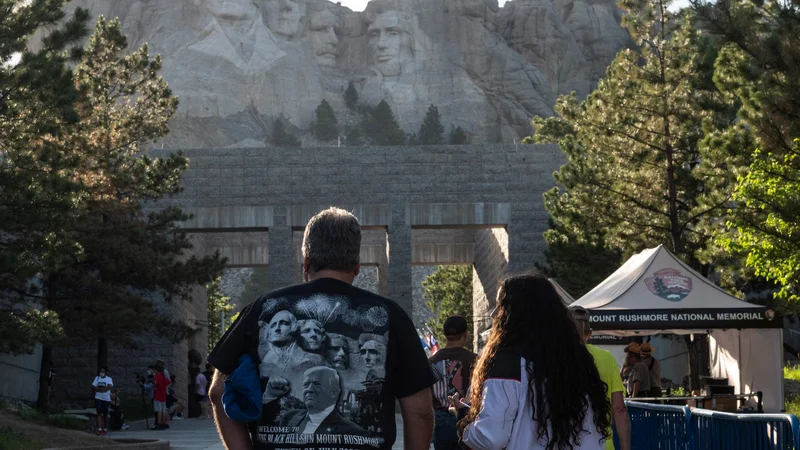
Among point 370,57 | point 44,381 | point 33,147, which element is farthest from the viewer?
point 370,57

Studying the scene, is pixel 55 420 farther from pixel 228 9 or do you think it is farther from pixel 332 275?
pixel 228 9

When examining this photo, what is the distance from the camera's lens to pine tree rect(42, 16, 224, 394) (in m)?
28.0

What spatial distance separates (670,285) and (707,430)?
22.5ft

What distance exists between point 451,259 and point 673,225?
22382 millimetres

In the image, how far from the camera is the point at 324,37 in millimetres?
143625

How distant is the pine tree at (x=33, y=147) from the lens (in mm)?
19500

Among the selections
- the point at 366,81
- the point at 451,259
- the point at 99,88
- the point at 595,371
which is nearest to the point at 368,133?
the point at 366,81

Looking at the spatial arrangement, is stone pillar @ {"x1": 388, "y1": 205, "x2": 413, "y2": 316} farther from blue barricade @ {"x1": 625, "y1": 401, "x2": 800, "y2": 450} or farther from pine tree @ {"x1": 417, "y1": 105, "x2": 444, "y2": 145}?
pine tree @ {"x1": 417, "y1": 105, "x2": 444, "y2": 145}

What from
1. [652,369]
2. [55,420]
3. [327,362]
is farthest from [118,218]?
[327,362]

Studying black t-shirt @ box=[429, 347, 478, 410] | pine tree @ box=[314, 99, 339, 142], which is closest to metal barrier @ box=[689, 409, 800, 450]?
black t-shirt @ box=[429, 347, 478, 410]

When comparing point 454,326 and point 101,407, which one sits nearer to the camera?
point 454,326

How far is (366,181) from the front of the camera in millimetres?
39562

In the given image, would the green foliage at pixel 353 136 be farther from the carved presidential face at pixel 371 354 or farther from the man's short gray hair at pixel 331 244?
the carved presidential face at pixel 371 354

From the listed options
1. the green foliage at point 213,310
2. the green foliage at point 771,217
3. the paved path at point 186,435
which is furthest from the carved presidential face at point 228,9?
the green foliage at point 771,217
